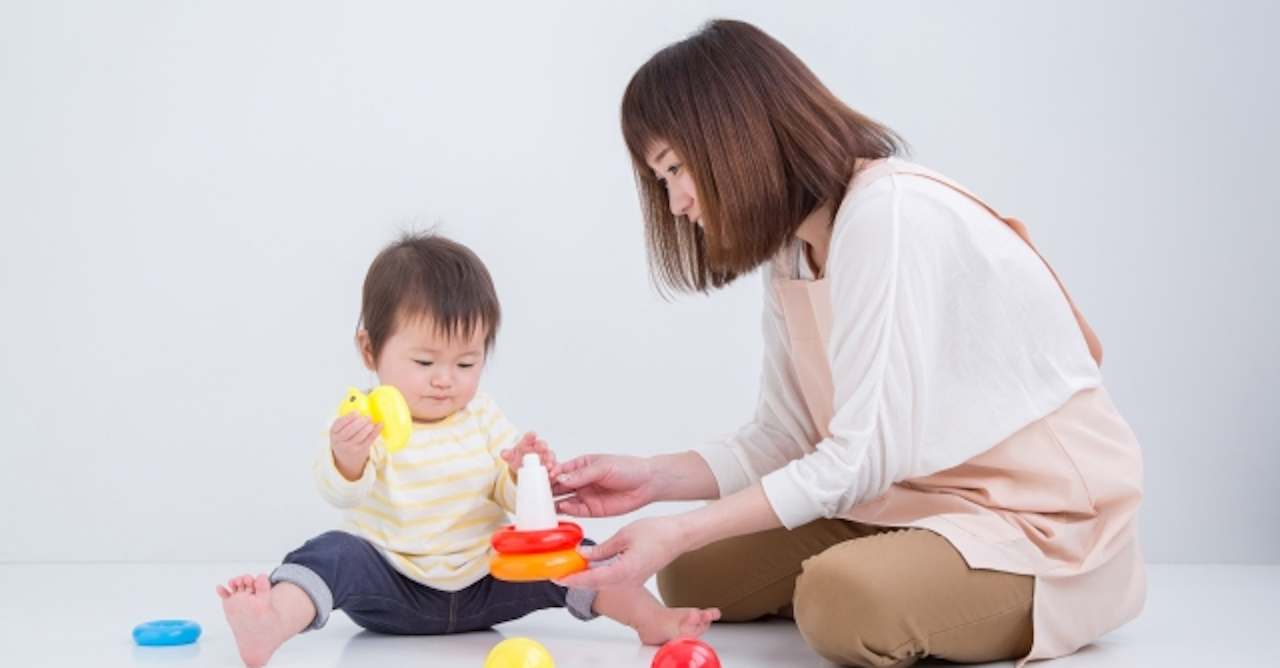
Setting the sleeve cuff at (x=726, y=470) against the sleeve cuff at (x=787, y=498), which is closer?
the sleeve cuff at (x=787, y=498)

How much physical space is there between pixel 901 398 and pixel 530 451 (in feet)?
1.61

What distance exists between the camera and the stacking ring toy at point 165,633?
5.73 ft

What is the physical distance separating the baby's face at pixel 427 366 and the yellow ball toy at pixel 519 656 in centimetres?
44

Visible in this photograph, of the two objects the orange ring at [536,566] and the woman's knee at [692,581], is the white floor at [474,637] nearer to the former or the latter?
the woman's knee at [692,581]

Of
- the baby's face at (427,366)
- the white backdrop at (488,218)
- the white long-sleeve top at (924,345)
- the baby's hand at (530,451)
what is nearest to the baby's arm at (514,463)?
the baby's hand at (530,451)

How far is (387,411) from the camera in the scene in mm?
1606

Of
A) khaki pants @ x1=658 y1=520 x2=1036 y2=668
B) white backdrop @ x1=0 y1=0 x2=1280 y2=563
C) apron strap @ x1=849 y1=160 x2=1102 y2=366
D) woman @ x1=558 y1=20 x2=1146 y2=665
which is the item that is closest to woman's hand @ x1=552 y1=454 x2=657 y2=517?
woman @ x1=558 y1=20 x2=1146 y2=665

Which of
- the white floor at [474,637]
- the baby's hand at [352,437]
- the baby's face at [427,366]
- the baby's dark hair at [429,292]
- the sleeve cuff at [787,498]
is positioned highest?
the baby's dark hair at [429,292]

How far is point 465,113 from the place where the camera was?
2.73m

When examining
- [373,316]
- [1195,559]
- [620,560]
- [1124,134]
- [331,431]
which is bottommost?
[1195,559]

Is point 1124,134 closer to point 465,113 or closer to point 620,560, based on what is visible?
point 465,113

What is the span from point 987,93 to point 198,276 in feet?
5.60

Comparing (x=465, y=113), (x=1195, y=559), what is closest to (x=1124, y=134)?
(x=1195, y=559)

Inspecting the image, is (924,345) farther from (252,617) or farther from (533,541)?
(252,617)
